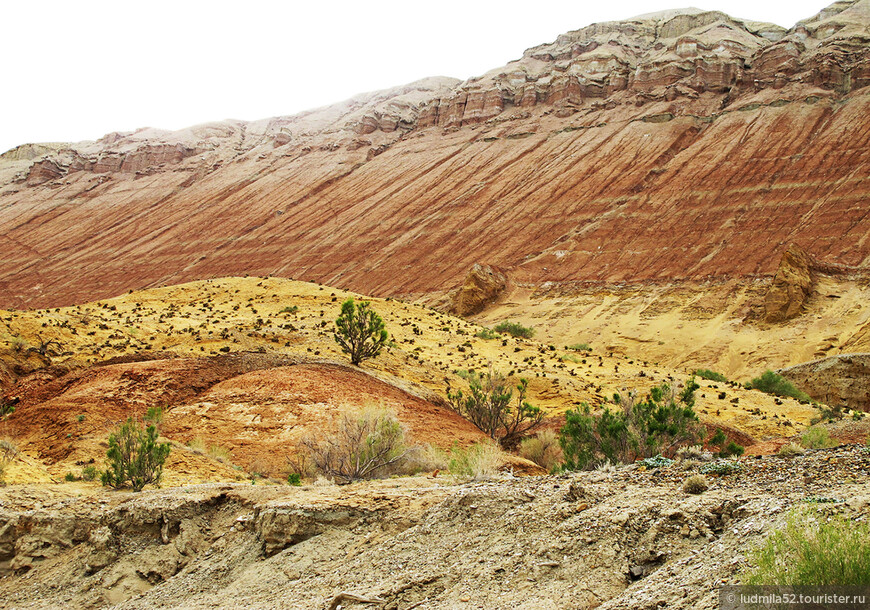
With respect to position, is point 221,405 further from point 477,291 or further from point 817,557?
point 477,291

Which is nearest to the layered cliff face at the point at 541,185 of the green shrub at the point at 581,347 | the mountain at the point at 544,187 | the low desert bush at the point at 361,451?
the mountain at the point at 544,187

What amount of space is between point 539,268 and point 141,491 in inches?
1479

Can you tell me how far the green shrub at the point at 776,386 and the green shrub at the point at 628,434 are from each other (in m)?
12.3

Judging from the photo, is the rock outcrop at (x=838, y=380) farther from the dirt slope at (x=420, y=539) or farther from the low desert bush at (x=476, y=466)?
the dirt slope at (x=420, y=539)

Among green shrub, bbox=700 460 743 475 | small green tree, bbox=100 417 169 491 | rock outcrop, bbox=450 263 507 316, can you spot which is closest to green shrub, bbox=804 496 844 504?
green shrub, bbox=700 460 743 475

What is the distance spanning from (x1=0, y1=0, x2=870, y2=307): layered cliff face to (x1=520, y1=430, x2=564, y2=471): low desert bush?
87.5ft

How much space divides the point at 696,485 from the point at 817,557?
2.00 meters

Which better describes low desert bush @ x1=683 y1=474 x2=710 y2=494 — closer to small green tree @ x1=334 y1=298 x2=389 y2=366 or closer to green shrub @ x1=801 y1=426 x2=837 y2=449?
green shrub @ x1=801 y1=426 x2=837 y2=449

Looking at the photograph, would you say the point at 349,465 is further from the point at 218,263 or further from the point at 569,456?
the point at 218,263

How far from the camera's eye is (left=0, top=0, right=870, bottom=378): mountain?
4216 centimetres

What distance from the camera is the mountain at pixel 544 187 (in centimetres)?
4216

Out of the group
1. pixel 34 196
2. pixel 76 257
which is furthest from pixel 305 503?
pixel 34 196

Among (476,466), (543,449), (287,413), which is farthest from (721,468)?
(287,413)

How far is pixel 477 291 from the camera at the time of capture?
41.6 metres
